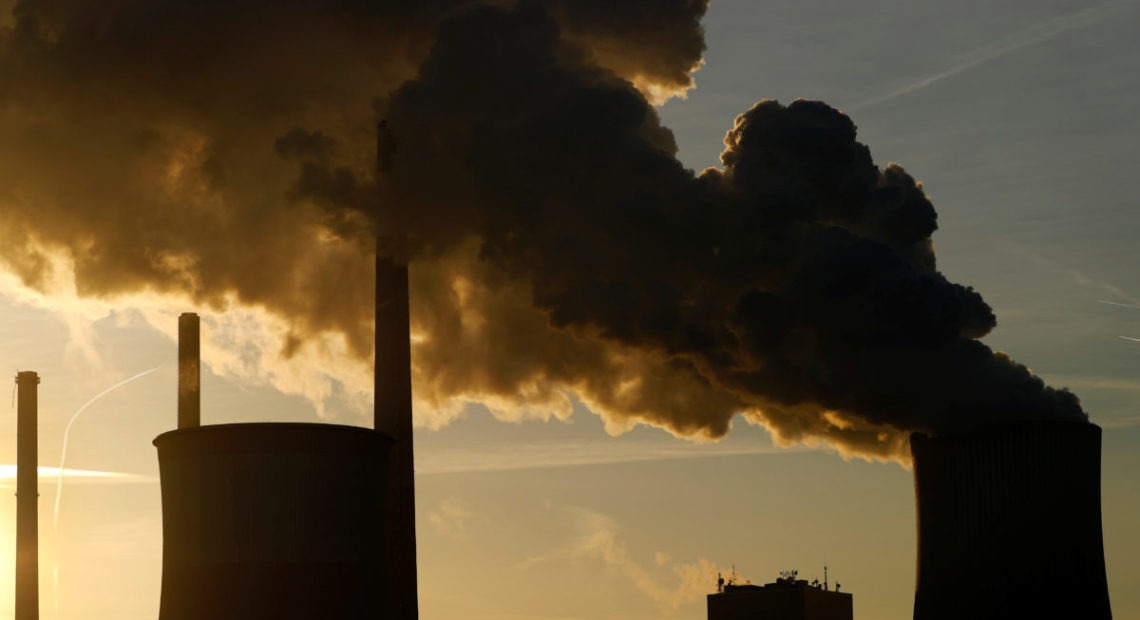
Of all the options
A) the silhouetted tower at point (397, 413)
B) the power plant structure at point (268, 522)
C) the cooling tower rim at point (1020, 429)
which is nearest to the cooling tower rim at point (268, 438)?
the power plant structure at point (268, 522)

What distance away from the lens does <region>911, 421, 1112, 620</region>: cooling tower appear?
123 feet

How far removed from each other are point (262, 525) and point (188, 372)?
34.8 ft

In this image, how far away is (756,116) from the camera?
43812 mm

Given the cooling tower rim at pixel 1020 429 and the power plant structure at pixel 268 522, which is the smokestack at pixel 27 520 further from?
the cooling tower rim at pixel 1020 429

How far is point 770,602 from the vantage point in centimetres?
6819

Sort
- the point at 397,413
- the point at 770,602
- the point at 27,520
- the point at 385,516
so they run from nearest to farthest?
the point at 385,516
the point at 397,413
the point at 27,520
the point at 770,602

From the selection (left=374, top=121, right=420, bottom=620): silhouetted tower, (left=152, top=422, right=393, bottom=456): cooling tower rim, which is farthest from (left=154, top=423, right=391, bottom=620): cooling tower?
(left=374, top=121, right=420, bottom=620): silhouetted tower

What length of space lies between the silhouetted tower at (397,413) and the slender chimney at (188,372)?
5.96 m

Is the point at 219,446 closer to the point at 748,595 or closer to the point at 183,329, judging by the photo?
the point at 183,329

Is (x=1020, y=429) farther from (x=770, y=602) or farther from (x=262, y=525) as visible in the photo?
(x=770, y=602)

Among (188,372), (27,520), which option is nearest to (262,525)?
(188,372)

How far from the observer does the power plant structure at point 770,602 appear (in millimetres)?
67875

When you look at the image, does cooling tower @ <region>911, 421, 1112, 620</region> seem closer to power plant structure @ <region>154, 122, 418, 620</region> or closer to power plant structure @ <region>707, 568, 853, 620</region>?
power plant structure @ <region>154, 122, 418, 620</region>

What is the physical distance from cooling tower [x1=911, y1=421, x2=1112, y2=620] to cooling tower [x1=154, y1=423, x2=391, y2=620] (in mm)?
13837
